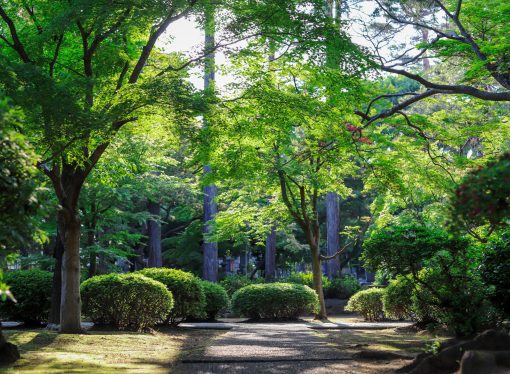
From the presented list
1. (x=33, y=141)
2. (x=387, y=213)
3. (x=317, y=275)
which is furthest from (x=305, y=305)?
(x=33, y=141)

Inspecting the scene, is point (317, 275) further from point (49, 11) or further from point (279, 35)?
point (49, 11)

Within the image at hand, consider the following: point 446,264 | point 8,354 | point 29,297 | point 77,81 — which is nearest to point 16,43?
point 77,81

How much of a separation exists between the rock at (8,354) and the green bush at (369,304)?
1358cm

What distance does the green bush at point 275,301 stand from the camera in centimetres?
2003

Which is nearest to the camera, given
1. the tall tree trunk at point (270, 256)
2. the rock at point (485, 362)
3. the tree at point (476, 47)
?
the rock at point (485, 362)

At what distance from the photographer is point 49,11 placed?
11586 mm

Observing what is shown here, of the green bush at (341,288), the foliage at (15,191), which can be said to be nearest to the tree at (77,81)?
the foliage at (15,191)

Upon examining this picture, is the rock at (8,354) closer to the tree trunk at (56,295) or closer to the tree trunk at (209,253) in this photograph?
the tree trunk at (56,295)

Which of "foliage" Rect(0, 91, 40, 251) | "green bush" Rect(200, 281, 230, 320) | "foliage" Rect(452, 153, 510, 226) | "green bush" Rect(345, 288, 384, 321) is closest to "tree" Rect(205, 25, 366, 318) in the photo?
"green bush" Rect(345, 288, 384, 321)

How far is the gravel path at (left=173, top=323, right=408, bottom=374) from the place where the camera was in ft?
25.0

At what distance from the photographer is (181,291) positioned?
1548cm

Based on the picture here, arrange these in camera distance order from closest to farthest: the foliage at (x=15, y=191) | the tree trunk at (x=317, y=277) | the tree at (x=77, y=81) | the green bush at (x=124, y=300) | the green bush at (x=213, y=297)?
the foliage at (x=15, y=191) → the tree at (x=77, y=81) → the green bush at (x=124, y=300) → the green bush at (x=213, y=297) → the tree trunk at (x=317, y=277)

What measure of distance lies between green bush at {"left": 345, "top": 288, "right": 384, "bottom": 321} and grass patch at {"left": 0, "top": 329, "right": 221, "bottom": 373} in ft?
27.7

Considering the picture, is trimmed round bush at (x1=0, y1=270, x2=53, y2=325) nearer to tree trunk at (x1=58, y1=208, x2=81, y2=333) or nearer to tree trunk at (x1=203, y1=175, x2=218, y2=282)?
tree trunk at (x1=58, y1=208, x2=81, y2=333)
